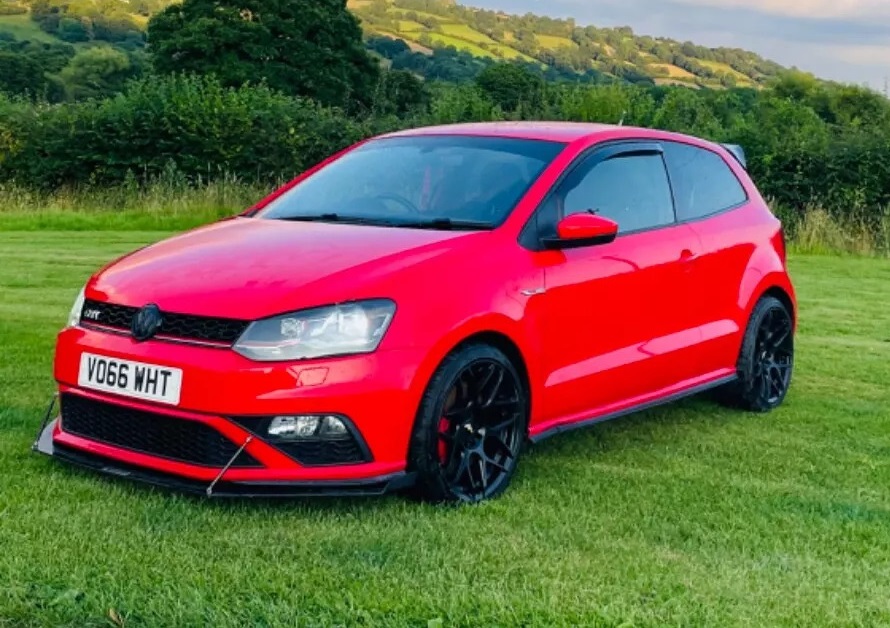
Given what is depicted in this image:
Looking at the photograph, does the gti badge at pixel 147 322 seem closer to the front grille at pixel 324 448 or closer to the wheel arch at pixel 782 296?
the front grille at pixel 324 448

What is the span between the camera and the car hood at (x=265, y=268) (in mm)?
4766

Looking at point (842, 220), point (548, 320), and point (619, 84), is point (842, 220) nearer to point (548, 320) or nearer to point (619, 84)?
point (548, 320)

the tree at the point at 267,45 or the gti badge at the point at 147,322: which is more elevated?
the gti badge at the point at 147,322

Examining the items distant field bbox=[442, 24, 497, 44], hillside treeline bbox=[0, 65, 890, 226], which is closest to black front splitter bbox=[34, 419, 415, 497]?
hillside treeline bbox=[0, 65, 890, 226]

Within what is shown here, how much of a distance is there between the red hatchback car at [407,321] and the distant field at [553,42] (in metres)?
87.9

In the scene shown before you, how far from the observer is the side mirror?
558cm

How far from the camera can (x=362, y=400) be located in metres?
4.70

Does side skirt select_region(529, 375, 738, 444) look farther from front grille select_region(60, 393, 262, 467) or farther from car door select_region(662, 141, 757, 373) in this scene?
front grille select_region(60, 393, 262, 467)

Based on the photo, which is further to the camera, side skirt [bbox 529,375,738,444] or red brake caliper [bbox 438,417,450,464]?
side skirt [bbox 529,375,738,444]

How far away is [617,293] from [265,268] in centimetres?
187

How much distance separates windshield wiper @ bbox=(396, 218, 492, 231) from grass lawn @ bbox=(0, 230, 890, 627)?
1174 mm

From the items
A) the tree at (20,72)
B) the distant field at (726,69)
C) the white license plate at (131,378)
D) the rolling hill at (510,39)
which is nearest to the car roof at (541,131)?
the white license plate at (131,378)

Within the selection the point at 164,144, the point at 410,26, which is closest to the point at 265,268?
the point at 164,144

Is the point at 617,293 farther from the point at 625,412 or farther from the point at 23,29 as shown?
the point at 23,29
